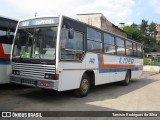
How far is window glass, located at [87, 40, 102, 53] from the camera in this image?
36.9ft

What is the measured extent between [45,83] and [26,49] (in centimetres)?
170

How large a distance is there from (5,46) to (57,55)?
2.81m

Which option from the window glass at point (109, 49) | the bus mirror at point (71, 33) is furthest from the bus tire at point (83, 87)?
the window glass at point (109, 49)

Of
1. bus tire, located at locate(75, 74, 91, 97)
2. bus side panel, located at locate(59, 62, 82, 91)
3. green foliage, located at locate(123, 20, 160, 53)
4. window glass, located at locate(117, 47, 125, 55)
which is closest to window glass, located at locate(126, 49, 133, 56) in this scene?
window glass, located at locate(117, 47, 125, 55)

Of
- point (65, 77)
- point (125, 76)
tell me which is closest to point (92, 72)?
point (65, 77)

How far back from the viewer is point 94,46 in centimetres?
1176

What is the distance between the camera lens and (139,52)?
64.4ft

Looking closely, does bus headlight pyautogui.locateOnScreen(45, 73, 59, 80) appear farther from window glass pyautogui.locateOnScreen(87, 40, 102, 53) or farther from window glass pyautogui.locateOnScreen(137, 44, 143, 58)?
window glass pyautogui.locateOnScreen(137, 44, 143, 58)

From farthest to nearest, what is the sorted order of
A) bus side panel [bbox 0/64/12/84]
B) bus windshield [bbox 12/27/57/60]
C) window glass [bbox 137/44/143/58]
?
window glass [bbox 137/44/143/58], bus side panel [bbox 0/64/12/84], bus windshield [bbox 12/27/57/60]

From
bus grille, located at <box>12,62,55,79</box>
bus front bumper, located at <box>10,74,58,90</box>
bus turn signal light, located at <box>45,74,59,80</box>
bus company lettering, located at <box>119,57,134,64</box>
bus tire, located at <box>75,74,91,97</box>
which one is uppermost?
bus company lettering, located at <box>119,57,134,64</box>

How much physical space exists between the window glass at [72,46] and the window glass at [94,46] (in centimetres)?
60

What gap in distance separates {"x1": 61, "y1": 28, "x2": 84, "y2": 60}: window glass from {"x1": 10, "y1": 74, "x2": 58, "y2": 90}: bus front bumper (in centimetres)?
99

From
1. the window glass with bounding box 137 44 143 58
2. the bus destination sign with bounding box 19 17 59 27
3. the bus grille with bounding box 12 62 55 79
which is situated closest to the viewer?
the bus grille with bounding box 12 62 55 79

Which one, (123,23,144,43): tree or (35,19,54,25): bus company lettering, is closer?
(35,19,54,25): bus company lettering
